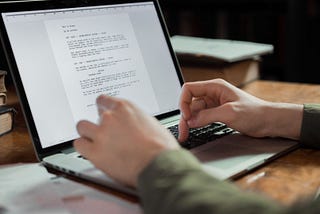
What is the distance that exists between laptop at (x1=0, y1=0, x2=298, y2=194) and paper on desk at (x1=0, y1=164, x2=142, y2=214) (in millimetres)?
25

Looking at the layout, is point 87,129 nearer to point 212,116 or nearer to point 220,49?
point 212,116

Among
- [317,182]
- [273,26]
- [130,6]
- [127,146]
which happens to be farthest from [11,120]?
[273,26]

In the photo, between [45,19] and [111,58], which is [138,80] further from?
[45,19]

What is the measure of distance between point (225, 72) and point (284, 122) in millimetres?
559

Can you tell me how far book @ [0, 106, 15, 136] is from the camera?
96 centimetres

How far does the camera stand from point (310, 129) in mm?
839

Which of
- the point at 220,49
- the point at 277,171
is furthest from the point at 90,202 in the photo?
the point at 220,49

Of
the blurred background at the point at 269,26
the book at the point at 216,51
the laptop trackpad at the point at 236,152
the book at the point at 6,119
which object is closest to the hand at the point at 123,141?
the laptop trackpad at the point at 236,152

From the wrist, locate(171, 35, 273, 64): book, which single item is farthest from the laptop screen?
locate(171, 35, 273, 64): book

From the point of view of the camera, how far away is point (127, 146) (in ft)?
1.97

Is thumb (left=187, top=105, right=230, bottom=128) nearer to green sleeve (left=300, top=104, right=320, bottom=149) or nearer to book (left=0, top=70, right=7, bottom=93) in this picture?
green sleeve (left=300, top=104, right=320, bottom=149)

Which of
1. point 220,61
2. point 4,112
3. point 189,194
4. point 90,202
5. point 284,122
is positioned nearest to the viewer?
point 189,194

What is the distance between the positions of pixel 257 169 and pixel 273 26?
6.51ft

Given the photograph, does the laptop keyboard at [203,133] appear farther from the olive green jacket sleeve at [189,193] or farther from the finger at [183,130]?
the olive green jacket sleeve at [189,193]
